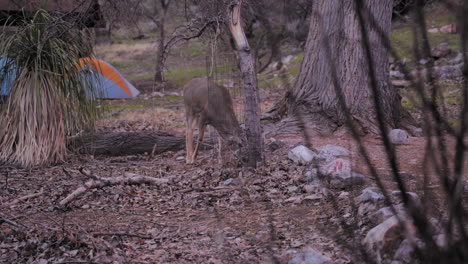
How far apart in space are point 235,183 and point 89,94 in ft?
12.2

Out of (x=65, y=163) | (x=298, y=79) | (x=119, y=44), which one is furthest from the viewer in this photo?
(x=119, y=44)

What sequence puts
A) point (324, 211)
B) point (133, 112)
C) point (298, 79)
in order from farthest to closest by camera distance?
point (133, 112), point (298, 79), point (324, 211)

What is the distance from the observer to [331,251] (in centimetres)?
464

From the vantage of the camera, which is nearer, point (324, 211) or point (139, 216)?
point (324, 211)

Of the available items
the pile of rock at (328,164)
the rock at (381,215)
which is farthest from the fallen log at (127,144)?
the rock at (381,215)

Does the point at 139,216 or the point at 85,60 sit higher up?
the point at 85,60

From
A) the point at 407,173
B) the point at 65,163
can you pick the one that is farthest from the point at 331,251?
the point at 65,163

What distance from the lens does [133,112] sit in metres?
17.2

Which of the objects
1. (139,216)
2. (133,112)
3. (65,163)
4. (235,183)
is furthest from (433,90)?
(133,112)

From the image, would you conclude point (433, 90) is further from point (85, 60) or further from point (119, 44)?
point (119, 44)

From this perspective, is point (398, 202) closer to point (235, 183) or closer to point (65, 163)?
point (235, 183)

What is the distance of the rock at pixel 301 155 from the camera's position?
7.35 metres

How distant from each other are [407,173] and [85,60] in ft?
18.2

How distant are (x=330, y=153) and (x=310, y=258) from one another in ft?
11.0
